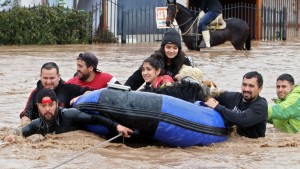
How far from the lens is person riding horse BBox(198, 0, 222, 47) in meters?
21.4

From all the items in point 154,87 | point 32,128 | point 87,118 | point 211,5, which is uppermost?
point 211,5

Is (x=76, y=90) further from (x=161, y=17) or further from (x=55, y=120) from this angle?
(x=161, y=17)

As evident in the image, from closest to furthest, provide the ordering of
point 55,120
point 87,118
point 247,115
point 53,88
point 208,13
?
point 87,118 → point 55,120 → point 247,115 → point 53,88 → point 208,13

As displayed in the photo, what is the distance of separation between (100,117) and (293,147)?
2.02 m

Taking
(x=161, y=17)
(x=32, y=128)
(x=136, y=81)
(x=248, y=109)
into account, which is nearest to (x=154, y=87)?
(x=136, y=81)

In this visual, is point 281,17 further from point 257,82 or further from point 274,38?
point 257,82

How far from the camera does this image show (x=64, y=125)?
7.81 m

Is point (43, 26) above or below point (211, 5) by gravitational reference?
below

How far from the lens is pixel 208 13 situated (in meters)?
21.6

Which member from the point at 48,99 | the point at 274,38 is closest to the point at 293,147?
the point at 48,99

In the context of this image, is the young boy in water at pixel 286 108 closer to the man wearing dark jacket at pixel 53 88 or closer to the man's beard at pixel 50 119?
the man wearing dark jacket at pixel 53 88

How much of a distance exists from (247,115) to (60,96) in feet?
6.89

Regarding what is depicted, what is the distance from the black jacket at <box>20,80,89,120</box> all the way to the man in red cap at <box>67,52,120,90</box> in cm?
35

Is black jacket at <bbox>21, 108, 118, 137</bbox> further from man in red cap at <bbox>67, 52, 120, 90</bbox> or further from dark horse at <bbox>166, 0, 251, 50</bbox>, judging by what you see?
dark horse at <bbox>166, 0, 251, 50</bbox>
